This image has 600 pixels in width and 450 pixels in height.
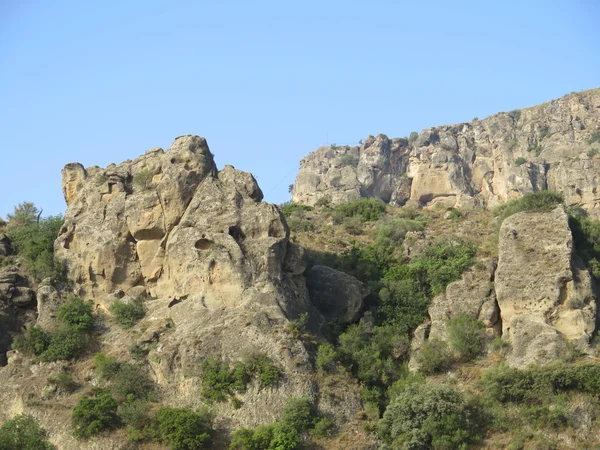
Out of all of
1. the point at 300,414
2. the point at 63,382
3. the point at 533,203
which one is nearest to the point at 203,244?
the point at 63,382

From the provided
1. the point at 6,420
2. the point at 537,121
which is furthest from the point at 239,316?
the point at 537,121

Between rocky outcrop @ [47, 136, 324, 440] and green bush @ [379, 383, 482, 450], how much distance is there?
3.20m

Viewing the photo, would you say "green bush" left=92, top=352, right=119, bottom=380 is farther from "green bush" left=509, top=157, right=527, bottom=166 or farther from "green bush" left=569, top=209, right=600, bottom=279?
"green bush" left=509, top=157, right=527, bottom=166

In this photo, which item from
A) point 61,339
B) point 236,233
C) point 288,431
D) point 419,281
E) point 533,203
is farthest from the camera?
point 533,203

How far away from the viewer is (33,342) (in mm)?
43719

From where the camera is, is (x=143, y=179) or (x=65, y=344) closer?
(x=65, y=344)

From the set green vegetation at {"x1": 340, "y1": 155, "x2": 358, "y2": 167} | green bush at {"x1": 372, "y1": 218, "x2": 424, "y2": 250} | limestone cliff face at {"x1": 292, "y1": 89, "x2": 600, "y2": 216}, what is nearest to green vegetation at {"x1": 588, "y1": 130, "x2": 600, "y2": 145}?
limestone cliff face at {"x1": 292, "y1": 89, "x2": 600, "y2": 216}

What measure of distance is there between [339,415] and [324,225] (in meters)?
24.4

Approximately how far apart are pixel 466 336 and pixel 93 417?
1506 cm

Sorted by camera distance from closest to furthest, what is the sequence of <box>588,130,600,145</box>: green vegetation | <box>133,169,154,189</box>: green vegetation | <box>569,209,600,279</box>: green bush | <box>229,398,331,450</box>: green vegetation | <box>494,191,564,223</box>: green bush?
<box>229,398,331,450</box>: green vegetation < <box>133,169,154,189</box>: green vegetation < <box>569,209,600,279</box>: green bush < <box>494,191,564,223</box>: green bush < <box>588,130,600,145</box>: green vegetation

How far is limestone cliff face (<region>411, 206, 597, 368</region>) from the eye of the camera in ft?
143

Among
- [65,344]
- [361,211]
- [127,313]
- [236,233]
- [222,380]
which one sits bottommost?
[222,380]

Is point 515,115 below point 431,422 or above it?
above

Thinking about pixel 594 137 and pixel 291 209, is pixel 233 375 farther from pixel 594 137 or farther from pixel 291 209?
pixel 594 137
